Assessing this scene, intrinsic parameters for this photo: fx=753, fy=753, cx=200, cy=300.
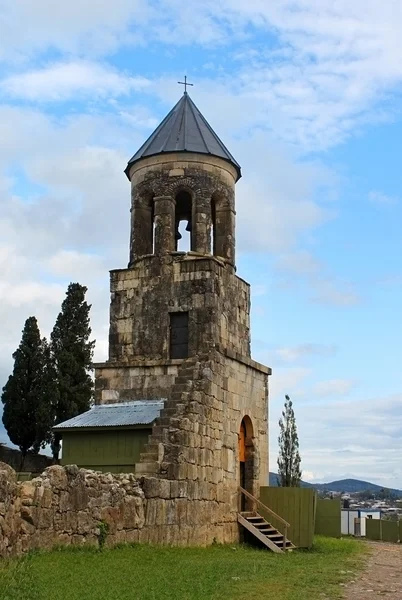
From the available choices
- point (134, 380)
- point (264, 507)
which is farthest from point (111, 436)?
point (264, 507)

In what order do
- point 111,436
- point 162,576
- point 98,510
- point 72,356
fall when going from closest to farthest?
point 162,576
point 98,510
point 111,436
point 72,356

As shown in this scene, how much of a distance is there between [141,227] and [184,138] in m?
2.71

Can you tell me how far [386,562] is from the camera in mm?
15984

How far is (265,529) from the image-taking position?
61.9ft

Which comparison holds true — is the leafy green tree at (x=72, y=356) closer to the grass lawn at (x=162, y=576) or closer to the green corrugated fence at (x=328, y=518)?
the green corrugated fence at (x=328, y=518)

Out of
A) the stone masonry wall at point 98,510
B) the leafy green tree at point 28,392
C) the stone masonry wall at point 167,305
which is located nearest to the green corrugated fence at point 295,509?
the stone masonry wall at point 98,510

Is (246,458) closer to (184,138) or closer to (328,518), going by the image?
(328,518)

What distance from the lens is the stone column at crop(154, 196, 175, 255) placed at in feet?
64.6

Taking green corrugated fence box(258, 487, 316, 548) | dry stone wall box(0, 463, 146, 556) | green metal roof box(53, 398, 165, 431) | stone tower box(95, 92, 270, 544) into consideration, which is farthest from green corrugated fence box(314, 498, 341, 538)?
dry stone wall box(0, 463, 146, 556)

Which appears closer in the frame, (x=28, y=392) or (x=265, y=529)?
(x=265, y=529)

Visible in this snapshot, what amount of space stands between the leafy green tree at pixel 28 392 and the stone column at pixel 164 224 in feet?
39.2

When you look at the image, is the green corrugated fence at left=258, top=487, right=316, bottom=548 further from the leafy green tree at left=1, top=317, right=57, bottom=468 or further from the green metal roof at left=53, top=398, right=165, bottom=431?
the leafy green tree at left=1, top=317, right=57, bottom=468

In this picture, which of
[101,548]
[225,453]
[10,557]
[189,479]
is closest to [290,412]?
[225,453]

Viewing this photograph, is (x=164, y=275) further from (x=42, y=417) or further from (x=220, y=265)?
(x=42, y=417)
